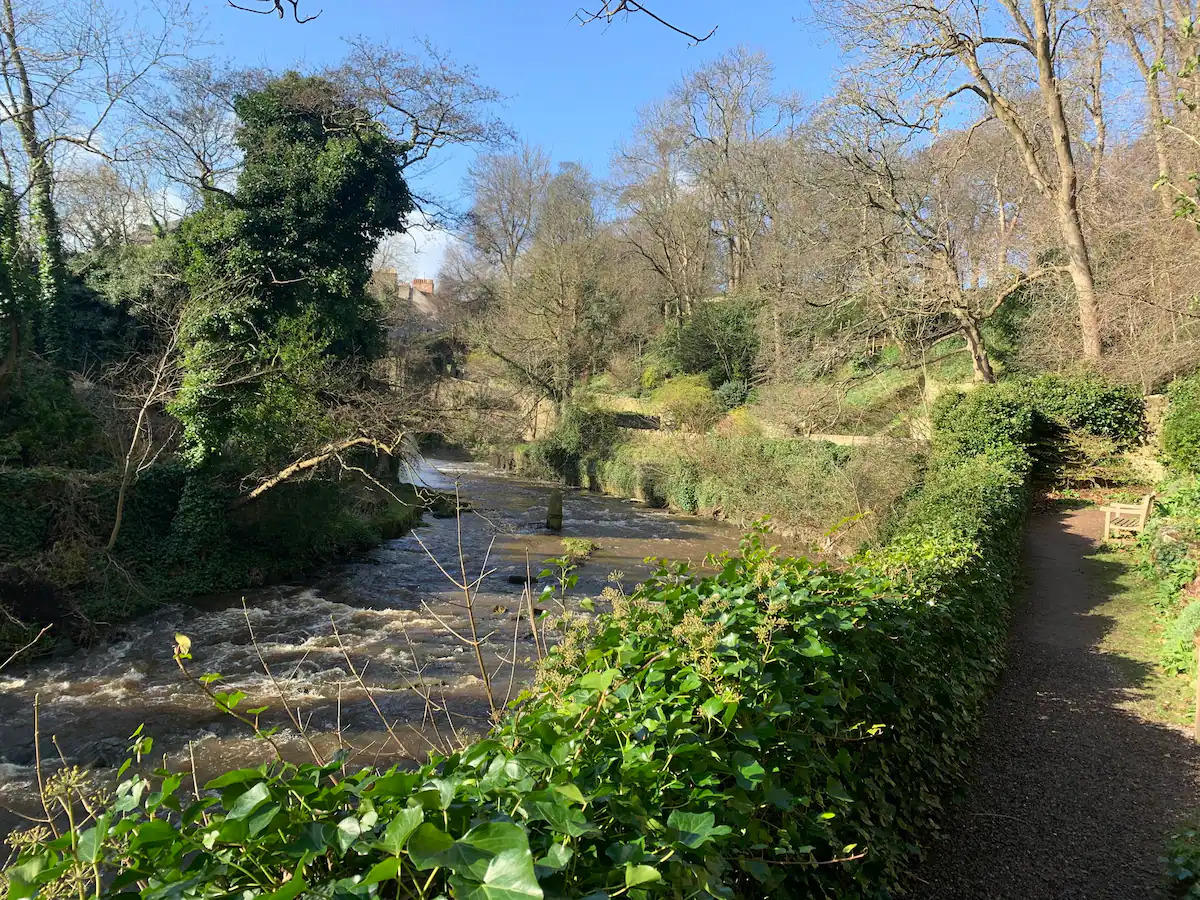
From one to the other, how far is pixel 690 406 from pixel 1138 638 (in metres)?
21.6

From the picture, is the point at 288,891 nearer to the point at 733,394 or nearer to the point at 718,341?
the point at 733,394

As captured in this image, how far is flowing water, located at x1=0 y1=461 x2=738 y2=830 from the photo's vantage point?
770cm

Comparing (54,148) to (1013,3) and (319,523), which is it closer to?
(319,523)

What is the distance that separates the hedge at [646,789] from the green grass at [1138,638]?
9.88 feet

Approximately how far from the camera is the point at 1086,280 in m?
18.1

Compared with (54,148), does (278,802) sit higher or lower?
lower

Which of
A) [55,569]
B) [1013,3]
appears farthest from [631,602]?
[1013,3]

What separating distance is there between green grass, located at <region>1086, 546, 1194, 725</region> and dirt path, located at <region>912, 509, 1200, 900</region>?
0.12 meters

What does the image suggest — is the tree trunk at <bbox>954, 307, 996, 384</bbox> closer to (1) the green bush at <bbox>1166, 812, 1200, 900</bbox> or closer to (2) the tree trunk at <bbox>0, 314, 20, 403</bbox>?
(1) the green bush at <bbox>1166, 812, 1200, 900</bbox>

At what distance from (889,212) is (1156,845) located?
19.5m

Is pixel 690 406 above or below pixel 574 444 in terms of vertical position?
above

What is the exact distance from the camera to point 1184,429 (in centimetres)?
1407

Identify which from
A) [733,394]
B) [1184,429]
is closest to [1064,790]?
[1184,429]

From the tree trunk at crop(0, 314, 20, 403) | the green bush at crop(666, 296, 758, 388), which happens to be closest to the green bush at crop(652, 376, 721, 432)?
the green bush at crop(666, 296, 758, 388)
